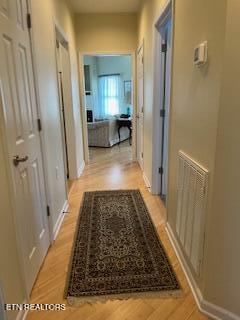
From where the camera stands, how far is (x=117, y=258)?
2020 millimetres

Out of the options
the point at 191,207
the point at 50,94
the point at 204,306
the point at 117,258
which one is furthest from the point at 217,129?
the point at 50,94

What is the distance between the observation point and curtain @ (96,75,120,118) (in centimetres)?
845

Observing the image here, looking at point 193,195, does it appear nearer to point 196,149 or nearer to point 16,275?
point 196,149

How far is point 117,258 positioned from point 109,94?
730cm

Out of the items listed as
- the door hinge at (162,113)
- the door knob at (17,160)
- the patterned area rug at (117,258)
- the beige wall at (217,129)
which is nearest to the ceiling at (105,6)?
the door hinge at (162,113)

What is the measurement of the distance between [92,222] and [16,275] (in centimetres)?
123

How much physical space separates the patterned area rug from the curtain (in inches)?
244

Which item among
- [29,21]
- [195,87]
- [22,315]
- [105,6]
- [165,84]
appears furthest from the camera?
[105,6]

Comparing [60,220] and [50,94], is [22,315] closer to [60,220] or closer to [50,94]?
[60,220]

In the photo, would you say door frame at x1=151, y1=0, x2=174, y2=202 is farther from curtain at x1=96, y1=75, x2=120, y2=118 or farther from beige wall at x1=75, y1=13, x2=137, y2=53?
curtain at x1=96, y1=75, x2=120, y2=118

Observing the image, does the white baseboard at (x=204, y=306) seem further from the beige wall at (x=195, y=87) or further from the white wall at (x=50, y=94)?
the white wall at (x=50, y=94)

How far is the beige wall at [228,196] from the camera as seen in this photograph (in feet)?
3.76

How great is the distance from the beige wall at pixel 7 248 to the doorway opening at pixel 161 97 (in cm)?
185

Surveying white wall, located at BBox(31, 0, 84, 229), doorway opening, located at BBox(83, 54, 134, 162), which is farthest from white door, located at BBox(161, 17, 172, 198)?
doorway opening, located at BBox(83, 54, 134, 162)
